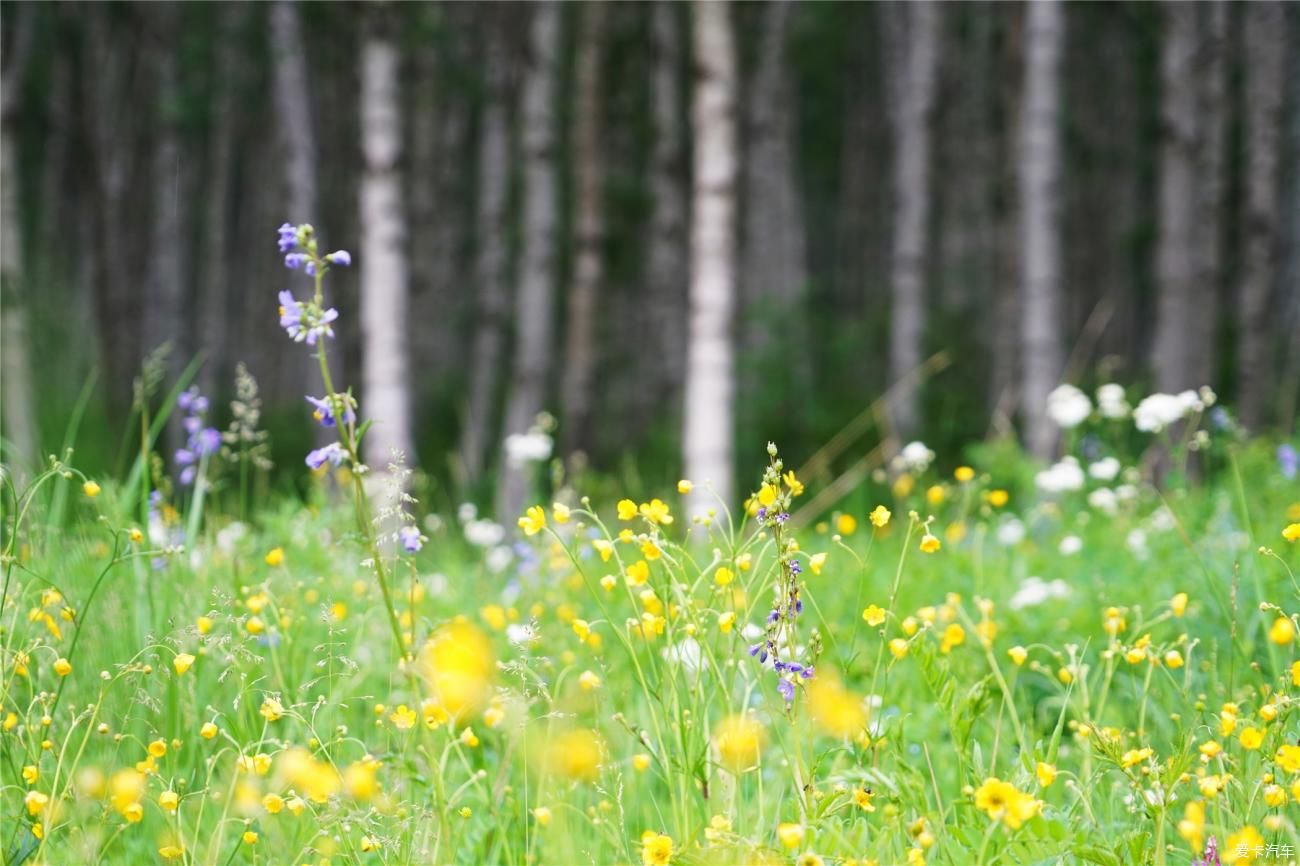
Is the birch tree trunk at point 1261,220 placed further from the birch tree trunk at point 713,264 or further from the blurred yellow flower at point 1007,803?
the blurred yellow flower at point 1007,803

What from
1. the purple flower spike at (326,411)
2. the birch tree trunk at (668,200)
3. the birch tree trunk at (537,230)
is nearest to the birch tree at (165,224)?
the birch tree trunk at (537,230)

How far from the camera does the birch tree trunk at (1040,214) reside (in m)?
7.97

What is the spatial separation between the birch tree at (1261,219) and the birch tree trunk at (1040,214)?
3.70m

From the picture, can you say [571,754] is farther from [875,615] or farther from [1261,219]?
[1261,219]

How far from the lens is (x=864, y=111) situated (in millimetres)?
22453

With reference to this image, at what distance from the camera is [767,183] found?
14.9 metres

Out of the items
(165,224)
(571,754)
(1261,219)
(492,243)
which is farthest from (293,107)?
(571,754)

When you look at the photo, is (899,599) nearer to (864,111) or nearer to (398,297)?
(398,297)

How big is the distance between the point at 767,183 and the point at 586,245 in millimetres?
5640

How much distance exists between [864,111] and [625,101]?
712 centimetres

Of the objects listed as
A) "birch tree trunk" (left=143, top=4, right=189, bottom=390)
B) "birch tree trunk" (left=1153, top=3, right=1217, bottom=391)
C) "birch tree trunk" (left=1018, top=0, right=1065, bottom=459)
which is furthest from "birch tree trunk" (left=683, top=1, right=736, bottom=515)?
"birch tree trunk" (left=143, top=4, right=189, bottom=390)

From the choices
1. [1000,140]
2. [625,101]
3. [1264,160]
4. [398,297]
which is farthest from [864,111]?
[398,297]

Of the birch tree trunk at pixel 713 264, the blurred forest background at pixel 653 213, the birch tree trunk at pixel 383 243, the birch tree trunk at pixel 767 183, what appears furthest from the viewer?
the birch tree trunk at pixel 767 183

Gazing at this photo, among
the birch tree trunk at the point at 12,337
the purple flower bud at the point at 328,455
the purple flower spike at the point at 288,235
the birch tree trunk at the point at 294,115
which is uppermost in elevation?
the birch tree trunk at the point at 294,115
